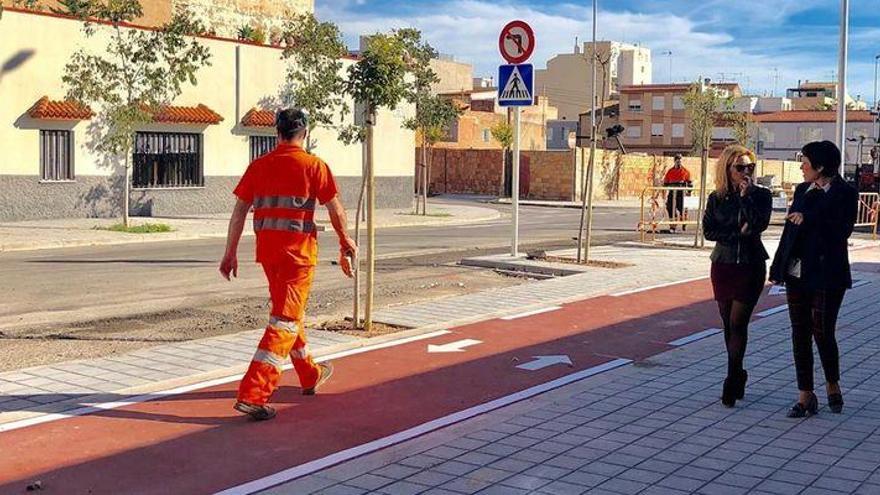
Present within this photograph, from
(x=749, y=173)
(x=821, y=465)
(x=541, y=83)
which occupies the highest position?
(x=541, y=83)

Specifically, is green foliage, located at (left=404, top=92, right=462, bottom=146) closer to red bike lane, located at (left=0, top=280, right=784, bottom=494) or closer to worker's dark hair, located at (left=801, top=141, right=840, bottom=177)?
red bike lane, located at (left=0, top=280, right=784, bottom=494)

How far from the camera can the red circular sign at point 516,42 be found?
15.6m

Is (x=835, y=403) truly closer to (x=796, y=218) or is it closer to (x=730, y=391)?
(x=730, y=391)

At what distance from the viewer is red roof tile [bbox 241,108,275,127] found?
2922cm

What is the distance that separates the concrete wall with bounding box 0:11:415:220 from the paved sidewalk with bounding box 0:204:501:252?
26.2 inches

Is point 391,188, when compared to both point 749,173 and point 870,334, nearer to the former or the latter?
point 870,334

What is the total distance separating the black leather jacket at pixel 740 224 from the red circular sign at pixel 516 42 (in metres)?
8.84

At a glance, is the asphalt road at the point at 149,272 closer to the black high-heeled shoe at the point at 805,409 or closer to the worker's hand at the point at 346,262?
the worker's hand at the point at 346,262

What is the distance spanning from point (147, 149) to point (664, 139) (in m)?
71.3

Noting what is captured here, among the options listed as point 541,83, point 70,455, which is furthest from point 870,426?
point 541,83

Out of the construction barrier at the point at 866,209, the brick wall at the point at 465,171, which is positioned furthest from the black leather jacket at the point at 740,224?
the brick wall at the point at 465,171

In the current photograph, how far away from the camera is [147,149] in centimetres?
2703

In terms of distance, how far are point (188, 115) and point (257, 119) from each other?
2626 mm

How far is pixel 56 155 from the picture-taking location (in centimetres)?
2477
